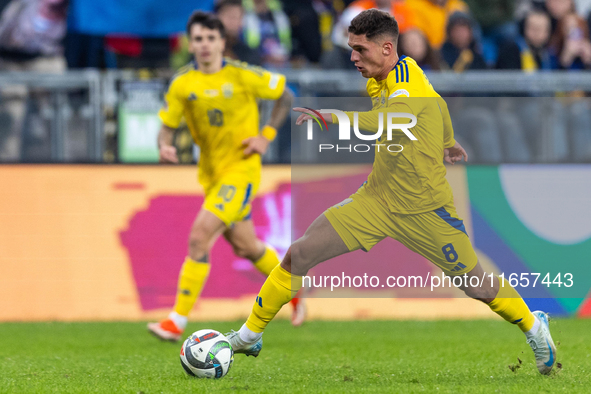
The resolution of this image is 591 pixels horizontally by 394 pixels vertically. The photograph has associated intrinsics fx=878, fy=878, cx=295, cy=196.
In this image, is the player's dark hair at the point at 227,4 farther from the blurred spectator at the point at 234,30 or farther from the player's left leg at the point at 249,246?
the player's left leg at the point at 249,246

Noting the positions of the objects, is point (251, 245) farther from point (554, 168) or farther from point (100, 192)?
point (554, 168)

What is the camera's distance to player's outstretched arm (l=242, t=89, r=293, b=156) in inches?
288

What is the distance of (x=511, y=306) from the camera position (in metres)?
5.12

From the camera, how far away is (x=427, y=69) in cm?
974

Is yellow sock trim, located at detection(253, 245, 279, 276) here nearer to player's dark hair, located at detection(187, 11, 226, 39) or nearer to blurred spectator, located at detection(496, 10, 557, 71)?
player's dark hair, located at detection(187, 11, 226, 39)

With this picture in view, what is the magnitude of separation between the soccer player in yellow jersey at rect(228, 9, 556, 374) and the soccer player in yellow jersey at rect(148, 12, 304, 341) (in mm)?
2186

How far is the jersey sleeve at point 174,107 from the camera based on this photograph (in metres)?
7.46

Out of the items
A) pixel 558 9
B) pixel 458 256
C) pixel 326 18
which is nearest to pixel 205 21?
pixel 458 256

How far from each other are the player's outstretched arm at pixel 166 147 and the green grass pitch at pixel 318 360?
1510 mm

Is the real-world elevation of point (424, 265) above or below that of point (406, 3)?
below

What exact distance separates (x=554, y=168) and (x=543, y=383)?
432 centimetres

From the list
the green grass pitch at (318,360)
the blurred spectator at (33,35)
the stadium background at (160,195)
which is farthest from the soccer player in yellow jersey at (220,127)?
the blurred spectator at (33,35)

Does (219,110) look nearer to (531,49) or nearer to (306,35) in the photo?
(306,35)

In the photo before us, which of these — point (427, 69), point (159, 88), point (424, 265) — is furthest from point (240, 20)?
point (424, 265)
